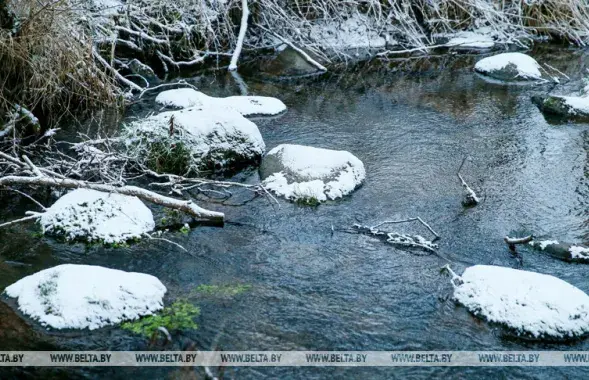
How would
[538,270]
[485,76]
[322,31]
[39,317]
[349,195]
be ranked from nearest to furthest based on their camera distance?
[39,317], [538,270], [349,195], [485,76], [322,31]

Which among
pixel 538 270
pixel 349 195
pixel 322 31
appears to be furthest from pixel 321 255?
pixel 322 31

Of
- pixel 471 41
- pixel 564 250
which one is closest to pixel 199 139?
pixel 564 250

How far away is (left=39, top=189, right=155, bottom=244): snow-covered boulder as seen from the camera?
5695mm

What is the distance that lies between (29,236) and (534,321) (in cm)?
411

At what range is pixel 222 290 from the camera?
4.96m

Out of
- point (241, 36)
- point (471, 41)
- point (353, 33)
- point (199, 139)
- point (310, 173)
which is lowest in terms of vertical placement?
point (471, 41)

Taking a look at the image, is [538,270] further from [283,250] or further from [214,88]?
[214,88]

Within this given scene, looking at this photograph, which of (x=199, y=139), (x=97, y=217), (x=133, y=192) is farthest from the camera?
(x=199, y=139)

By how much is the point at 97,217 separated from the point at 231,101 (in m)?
3.79

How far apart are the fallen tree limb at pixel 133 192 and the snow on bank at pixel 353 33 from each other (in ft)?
23.8

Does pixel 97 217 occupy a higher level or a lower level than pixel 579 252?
higher

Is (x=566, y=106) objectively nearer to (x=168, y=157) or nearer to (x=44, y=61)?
(x=168, y=157)

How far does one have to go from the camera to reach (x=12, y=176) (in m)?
6.04

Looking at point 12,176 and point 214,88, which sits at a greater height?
point 12,176
